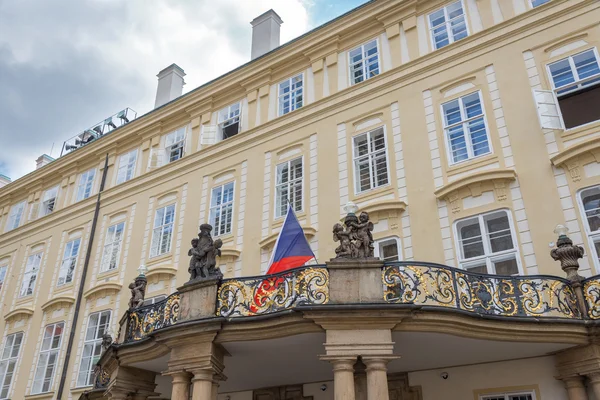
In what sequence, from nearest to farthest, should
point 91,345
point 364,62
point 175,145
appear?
point 364,62, point 91,345, point 175,145

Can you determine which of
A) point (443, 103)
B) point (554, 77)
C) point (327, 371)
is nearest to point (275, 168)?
point (443, 103)

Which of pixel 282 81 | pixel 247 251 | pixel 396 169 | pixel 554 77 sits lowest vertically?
pixel 247 251

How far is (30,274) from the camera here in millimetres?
24844

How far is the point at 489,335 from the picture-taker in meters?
9.90

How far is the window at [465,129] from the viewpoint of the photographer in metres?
14.4

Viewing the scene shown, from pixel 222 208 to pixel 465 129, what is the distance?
340 inches

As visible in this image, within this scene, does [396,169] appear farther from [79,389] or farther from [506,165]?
[79,389]

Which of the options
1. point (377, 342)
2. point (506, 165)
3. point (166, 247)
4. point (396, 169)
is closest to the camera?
point (377, 342)

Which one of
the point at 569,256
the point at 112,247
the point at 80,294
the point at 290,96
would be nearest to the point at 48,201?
the point at 112,247

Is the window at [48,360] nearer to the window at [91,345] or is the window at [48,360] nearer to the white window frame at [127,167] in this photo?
the window at [91,345]

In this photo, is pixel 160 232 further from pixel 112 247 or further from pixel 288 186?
pixel 288 186

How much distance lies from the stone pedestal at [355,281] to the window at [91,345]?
1298 cm

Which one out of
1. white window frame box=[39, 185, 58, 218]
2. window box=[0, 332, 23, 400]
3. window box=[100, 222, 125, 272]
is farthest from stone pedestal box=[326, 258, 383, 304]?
white window frame box=[39, 185, 58, 218]

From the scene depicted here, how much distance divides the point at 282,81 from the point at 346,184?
19.3 feet
